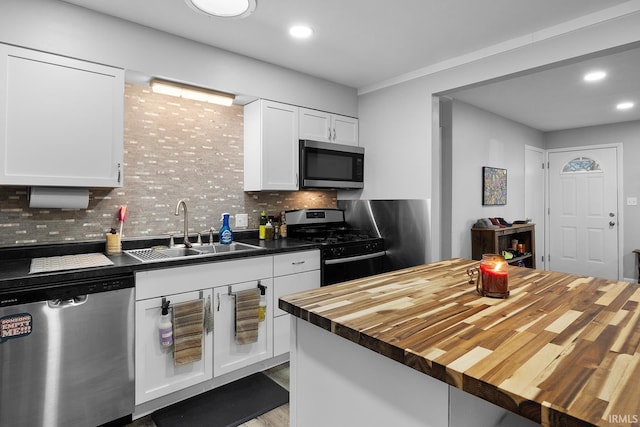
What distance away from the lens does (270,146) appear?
3004mm

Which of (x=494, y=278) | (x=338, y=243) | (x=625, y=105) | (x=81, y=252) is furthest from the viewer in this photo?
(x=625, y=105)

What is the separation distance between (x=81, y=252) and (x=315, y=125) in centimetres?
214

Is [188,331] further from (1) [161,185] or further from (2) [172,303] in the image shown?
(1) [161,185]

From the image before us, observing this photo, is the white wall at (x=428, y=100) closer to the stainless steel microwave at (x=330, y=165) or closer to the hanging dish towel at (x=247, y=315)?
the stainless steel microwave at (x=330, y=165)

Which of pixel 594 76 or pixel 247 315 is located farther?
pixel 594 76

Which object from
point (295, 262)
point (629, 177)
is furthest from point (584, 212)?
point (295, 262)

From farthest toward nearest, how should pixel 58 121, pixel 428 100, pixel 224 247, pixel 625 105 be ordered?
pixel 625 105, pixel 428 100, pixel 224 247, pixel 58 121

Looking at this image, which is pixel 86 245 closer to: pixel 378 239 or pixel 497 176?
pixel 378 239

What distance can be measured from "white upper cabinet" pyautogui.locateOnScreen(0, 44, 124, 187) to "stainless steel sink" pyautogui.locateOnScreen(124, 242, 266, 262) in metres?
0.49

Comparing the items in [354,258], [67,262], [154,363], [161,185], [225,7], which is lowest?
[154,363]

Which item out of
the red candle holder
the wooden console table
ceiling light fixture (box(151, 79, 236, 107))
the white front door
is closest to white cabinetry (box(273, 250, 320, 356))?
ceiling light fixture (box(151, 79, 236, 107))

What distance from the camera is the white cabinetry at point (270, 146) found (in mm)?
2961

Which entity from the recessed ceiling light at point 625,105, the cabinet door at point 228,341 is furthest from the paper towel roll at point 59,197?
the recessed ceiling light at point 625,105

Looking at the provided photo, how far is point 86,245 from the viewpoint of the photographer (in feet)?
7.54
